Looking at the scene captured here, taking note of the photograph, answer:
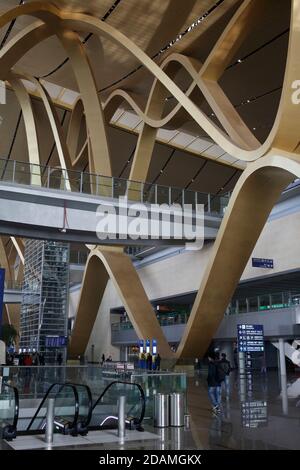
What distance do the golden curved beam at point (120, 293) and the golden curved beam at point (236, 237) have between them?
2154 millimetres

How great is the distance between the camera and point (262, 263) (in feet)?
74.0

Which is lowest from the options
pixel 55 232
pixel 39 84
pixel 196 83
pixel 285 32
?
pixel 55 232

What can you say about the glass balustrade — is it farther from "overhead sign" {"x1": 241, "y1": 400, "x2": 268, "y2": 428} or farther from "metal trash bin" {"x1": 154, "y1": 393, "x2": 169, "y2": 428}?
"metal trash bin" {"x1": 154, "y1": 393, "x2": 169, "y2": 428}

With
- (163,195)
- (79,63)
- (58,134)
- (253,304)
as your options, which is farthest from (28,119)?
(253,304)

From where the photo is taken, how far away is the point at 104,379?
1082 cm

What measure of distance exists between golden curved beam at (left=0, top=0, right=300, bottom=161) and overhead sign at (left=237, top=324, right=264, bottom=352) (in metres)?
8.04

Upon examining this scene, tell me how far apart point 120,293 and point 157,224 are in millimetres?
3784

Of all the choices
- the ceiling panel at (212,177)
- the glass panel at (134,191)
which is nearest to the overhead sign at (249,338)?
the glass panel at (134,191)

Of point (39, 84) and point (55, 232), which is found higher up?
point (39, 84)

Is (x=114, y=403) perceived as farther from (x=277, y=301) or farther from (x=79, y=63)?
(x=79, y=63)
